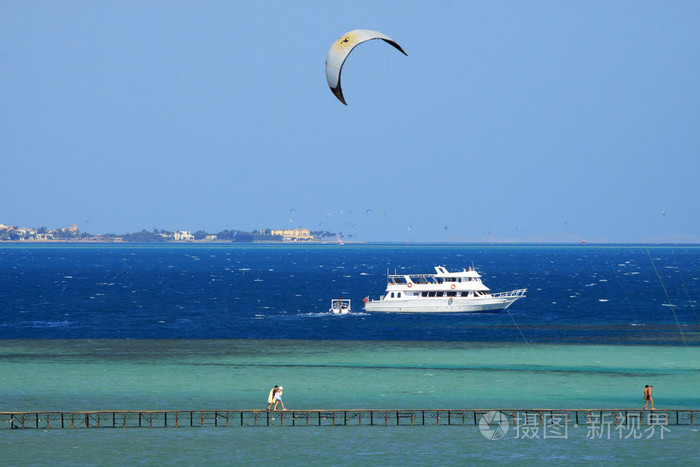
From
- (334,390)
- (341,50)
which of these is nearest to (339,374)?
(334,390)

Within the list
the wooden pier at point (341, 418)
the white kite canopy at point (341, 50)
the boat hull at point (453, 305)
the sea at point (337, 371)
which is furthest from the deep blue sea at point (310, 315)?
the white kite canopy at point (341, 50)

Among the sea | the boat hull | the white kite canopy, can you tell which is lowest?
the sea

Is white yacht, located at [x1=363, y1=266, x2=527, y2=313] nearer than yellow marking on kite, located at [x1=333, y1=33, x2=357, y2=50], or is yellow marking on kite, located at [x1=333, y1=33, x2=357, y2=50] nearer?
yellow marking on kite, located at [x1=333, y1=33, x2=357, y2=50]

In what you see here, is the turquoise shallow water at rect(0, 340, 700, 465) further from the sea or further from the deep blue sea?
the deep blue sea

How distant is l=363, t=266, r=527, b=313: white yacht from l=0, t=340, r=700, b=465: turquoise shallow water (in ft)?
96.1

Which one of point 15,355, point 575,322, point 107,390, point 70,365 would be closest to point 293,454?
point 107,390

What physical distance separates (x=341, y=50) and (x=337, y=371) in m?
21.4

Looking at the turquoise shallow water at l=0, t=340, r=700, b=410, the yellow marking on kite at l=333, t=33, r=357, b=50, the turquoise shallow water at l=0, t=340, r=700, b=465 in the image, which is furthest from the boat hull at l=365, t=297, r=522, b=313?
the yellow marking on kite at l=333, t=33, r=357, b=50

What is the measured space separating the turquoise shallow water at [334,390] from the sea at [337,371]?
108mm

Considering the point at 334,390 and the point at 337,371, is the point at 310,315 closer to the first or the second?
the point at 337,371

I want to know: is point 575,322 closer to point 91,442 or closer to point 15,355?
point 15,355

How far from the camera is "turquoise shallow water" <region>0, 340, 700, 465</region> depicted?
3344 centimetres

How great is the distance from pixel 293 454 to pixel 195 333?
50245mm

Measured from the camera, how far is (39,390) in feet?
153
